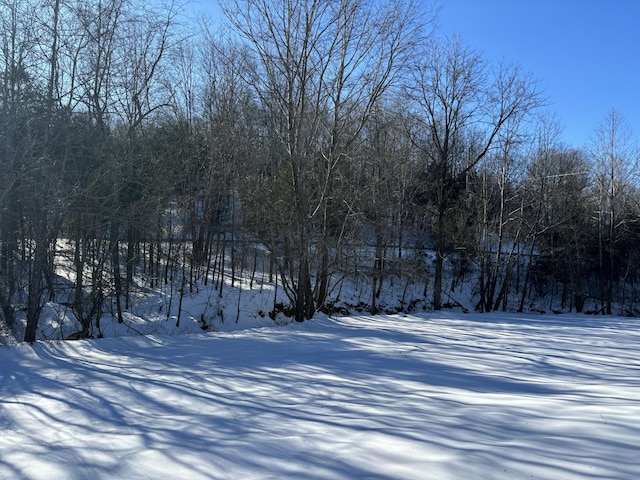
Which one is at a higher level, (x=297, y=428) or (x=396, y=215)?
(x=396, y=215)

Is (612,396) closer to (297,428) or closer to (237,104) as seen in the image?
(297,428)

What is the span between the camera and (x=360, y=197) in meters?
13.9

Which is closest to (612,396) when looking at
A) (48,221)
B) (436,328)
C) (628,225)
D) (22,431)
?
(22,431)

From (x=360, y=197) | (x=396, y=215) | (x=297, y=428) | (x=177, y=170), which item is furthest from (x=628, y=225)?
(x=297, y=428)

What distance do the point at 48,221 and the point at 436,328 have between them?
9.28m

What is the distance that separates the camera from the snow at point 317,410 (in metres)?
2.99

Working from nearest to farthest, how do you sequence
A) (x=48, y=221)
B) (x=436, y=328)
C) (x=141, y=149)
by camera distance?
(x=48, y=221) → (x=436, y=328) → (x=141, y=149)

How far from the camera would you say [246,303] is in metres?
18.5

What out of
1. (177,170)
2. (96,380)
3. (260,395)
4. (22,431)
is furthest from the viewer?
(177,170)

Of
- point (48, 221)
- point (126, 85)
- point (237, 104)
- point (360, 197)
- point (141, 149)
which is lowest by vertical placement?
point (48, 221)

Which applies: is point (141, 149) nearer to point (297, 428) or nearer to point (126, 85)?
point (126, 85)

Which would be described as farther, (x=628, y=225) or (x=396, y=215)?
(x=628, y=225)

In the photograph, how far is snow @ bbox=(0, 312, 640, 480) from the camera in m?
2.99

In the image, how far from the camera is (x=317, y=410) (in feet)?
14.5
